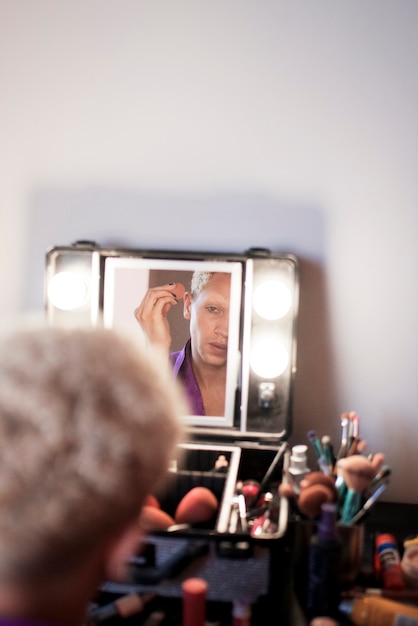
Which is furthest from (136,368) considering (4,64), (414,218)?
(4,64)

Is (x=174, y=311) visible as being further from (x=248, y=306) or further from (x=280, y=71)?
(x=280, y=71)

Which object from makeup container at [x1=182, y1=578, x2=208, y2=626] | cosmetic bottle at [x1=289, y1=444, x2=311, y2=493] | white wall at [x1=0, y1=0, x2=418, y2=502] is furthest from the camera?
white wall at [x1=0, y1=0, x2=418, y2=502]

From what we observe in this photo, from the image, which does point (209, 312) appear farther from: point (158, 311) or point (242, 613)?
point (242, 613)

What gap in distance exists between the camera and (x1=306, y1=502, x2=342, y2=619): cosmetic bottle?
822 millimetres

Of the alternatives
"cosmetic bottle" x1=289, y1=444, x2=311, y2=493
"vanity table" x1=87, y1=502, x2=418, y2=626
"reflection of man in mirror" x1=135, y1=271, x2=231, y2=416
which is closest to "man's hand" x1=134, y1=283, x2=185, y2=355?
"reflection of man in mirror" x1=135, y1=271, x2=231, y2=416

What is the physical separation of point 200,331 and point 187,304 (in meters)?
0.05

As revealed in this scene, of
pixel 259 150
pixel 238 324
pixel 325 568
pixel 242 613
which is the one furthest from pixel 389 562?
pixel 259 150

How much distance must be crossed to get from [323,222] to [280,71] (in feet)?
0.82

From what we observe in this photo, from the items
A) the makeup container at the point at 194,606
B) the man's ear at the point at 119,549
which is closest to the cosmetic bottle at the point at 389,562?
the makeup container at the point at 194,606

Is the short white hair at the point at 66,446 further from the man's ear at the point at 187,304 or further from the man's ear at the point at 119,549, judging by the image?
the man's ear at the point at 187,304

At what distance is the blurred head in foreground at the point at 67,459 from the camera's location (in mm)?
446

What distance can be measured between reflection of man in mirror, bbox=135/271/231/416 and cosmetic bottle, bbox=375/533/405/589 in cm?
32

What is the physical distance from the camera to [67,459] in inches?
17.7

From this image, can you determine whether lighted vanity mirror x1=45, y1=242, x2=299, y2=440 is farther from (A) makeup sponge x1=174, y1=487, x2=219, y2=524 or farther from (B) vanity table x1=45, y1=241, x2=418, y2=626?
(A) makeup sponge x1=174, y1=487, x2=219, y2=524
